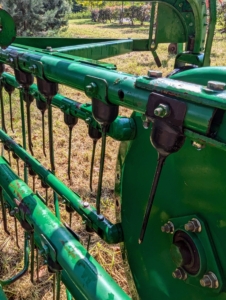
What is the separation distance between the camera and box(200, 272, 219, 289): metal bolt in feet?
2.62

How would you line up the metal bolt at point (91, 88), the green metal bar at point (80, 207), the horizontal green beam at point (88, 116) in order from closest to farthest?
the metal bolt at point (91, 88), the horizontal green beam at point (88, 116), the green metal bar at point (80, 207)

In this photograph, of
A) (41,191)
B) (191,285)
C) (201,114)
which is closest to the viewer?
(201,114)

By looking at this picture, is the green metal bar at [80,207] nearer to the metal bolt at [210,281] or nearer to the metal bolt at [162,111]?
the metal bolt at [210,281]

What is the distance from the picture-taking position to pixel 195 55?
1.64 metres

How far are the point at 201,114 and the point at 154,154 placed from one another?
→ 0.40m

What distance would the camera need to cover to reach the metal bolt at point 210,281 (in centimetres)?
80

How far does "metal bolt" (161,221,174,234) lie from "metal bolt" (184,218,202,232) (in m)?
0.07

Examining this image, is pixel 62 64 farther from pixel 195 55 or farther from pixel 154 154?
pixel 195 55

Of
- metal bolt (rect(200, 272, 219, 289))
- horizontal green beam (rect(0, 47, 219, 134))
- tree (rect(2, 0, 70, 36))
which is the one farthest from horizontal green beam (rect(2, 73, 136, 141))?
tree (rect(2, 0, 70, 36))

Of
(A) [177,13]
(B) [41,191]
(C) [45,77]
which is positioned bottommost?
(B) [41,191]

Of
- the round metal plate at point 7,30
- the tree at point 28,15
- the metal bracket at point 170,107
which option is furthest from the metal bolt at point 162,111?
the tree at point 28,15

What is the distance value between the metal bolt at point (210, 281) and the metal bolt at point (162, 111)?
16.8 inches

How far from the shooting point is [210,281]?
801 millimetres

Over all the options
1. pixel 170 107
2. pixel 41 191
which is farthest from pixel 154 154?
pixel 41 191
